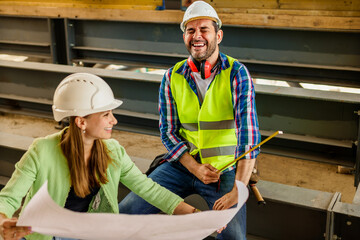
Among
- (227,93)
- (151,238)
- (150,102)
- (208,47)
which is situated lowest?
(150,102)

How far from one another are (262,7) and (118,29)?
108 inches

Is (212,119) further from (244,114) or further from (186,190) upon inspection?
(186,190)

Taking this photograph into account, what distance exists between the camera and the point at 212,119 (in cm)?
262

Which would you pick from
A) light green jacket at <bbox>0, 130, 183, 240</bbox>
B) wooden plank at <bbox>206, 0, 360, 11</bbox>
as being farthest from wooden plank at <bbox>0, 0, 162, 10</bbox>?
light green jacket at <bbox>0, 130, 183, 240</bbox>

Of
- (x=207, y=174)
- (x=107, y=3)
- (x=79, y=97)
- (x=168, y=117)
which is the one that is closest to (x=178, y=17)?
(x=107, y=3)

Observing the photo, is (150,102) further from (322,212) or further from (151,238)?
(151,238)

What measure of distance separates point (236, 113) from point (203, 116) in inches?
9.2

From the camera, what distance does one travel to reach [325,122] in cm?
431

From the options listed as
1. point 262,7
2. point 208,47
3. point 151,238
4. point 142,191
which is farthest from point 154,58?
point 151,238

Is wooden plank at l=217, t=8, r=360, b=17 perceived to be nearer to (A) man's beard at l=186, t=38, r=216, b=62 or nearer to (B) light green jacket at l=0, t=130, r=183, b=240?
(A) man's beard at l=186, t=38, r=216, b=62

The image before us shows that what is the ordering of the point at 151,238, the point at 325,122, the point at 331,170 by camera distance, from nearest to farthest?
the point at 151,238, the point at 325,122, the point at 331,170

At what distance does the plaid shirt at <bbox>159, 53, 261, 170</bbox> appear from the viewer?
2402 mm

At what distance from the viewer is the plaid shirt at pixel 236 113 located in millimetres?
2402

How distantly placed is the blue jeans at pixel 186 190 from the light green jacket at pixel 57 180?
26 centimetres
